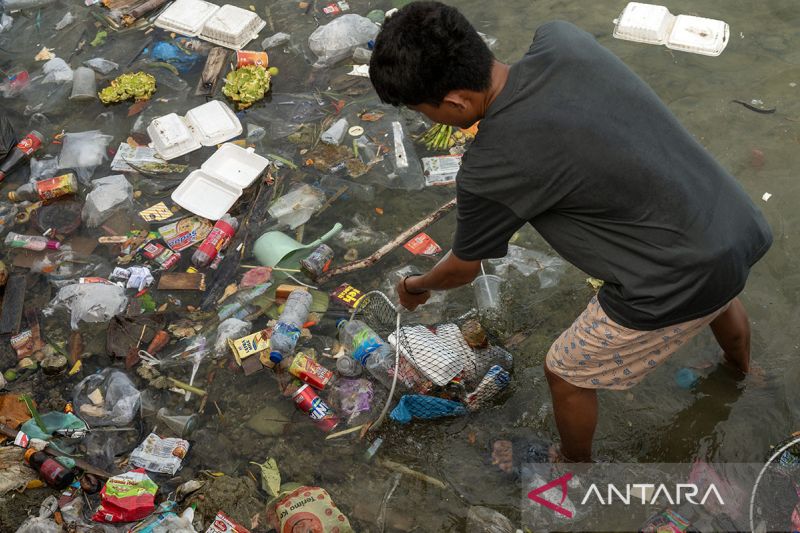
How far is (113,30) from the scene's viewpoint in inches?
232

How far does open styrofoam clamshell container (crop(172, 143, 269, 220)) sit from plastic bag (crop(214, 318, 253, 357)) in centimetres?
96

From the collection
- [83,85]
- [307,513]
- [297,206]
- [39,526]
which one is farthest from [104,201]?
[307,513]

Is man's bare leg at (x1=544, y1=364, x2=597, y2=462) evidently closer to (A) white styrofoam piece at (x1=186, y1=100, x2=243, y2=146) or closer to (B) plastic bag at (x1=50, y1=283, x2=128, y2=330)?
(B) plastic bag at (x1=50, y1=283, x2=128, y2=330)

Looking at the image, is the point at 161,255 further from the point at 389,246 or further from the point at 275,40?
the point at 275,40

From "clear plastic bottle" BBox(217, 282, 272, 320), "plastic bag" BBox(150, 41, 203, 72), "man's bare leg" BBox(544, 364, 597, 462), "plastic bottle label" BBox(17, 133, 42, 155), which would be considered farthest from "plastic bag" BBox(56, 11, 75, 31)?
"man's bare leg" BBox(544, 364, 597, 462)

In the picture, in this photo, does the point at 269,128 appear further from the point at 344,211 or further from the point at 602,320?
the point at 602,320

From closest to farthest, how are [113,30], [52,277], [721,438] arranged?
1. [721,438]
2. [52,277]
3. [113,30]

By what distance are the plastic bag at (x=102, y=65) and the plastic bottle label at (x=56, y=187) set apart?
4.64 feet

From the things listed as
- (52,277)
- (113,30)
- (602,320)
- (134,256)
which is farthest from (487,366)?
(113,30)

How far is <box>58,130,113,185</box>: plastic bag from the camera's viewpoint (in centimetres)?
474

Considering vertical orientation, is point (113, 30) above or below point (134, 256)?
above

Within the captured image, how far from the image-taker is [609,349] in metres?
2.26

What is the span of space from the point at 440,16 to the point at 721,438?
2436 millimetres

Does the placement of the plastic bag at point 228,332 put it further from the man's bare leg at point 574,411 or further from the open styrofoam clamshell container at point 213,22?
the open styrofoam clamshell container at point 213,22
